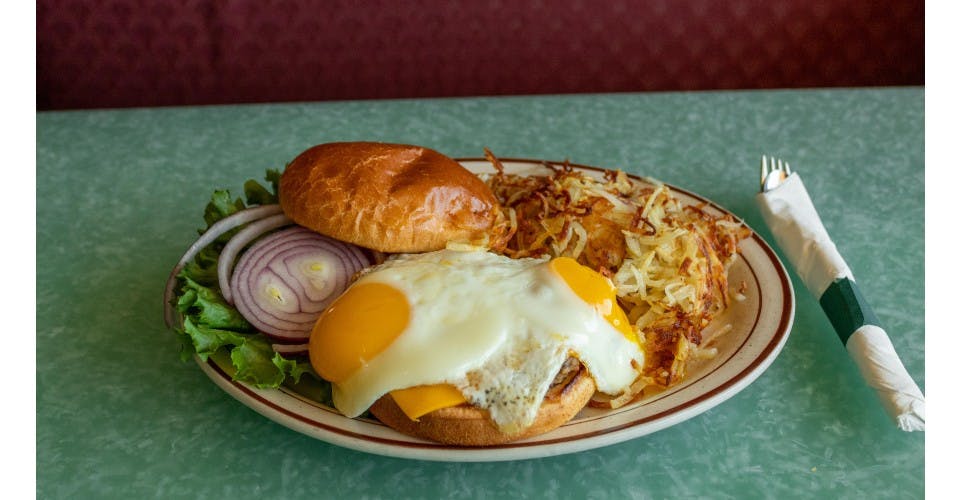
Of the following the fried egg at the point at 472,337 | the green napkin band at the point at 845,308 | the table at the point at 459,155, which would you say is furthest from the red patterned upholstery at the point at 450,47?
the fried egg at the point at 472,337

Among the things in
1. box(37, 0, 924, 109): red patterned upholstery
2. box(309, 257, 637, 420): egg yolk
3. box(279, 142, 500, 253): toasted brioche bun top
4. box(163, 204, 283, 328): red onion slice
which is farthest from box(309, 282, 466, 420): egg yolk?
box(37, 0, 924, 109): red patterned upholstery

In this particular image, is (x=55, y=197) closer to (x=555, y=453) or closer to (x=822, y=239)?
(x=555, y=453)

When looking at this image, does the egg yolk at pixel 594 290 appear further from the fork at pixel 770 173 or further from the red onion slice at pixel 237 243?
the fork at pixel 770 173

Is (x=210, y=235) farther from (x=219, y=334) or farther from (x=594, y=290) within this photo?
(x=594, y=290)

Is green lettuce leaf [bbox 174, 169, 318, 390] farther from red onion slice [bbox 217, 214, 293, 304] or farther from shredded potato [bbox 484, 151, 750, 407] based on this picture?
shredded potato [bbox 484, 151, 750, 407]

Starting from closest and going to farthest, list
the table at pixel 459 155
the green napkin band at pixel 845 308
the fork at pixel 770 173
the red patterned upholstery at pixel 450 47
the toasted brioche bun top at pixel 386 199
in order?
the table at pixel 459 155, the green napkin band at pixel 845 308, the toasted brioche bun top at pixel 386 199, the fork at pixel 770 173, the red patterned upholstery at pixel 450 47

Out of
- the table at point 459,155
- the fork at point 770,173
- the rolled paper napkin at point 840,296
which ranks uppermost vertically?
the fork at point 770,173

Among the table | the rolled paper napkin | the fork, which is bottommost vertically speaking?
the table
